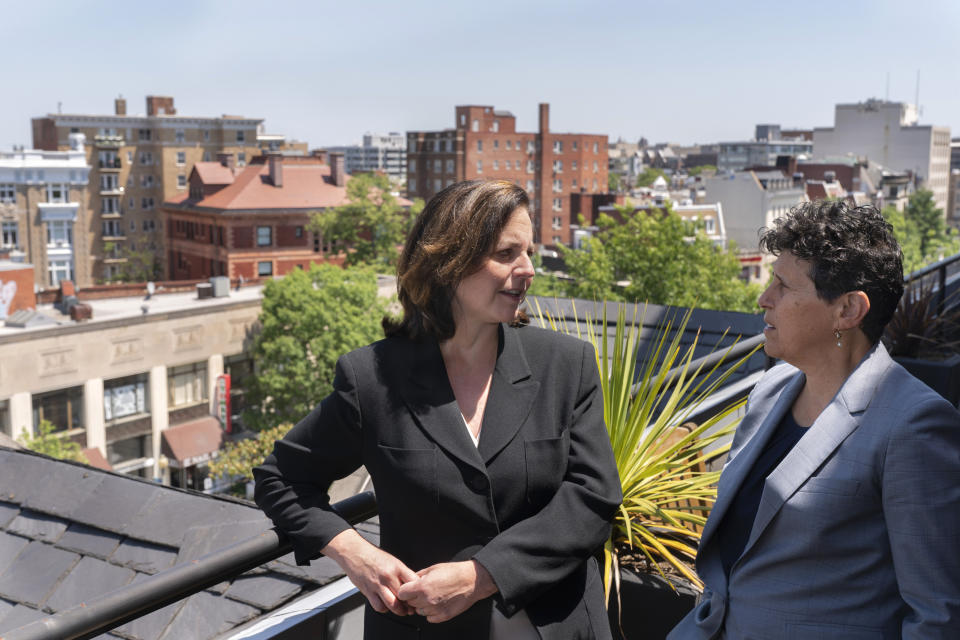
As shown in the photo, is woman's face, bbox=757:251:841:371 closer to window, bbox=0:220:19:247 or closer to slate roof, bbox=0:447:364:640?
slate roof, bbox=0:447:364:640

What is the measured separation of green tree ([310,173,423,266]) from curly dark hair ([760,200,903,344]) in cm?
5108

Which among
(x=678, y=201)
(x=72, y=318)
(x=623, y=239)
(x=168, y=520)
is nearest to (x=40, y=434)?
(x=72, y=318)

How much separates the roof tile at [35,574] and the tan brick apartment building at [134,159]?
8394 centimetres

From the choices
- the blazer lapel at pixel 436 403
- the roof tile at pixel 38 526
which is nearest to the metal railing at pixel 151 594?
the blazer lapel at pixel 436 403

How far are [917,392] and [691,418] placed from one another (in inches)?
86.9

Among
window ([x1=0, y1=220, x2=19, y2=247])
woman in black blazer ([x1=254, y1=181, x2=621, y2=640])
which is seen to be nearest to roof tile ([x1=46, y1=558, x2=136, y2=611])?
woman in black blazer ([x1=254, y1=181, x2=621, y2=640])

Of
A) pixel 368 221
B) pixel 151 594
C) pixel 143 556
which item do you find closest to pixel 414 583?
pixel 151 594

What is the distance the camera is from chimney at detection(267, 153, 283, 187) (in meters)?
63.2

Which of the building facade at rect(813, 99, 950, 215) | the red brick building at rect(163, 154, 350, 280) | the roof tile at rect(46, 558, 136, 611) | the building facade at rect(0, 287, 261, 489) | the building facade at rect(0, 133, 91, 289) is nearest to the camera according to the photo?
the roof tile at rect(46, 558, 136, 611)

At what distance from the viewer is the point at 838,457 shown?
193cm

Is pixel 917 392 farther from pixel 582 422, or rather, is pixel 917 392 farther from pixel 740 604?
pixel 582 422

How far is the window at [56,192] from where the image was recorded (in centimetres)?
7444

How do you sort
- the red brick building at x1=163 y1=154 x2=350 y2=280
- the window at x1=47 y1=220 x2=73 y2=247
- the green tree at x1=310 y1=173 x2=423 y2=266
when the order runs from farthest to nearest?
1. the window at x1=47 y1=220 x2=73 y2=247
2. the red brick building at x1=163 y1=154 x2=350 y2=280
3. the green tree at x1=310 y1=173 x2=423 y2=266

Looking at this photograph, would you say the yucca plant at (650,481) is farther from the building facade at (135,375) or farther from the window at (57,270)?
the window at (57,270)
